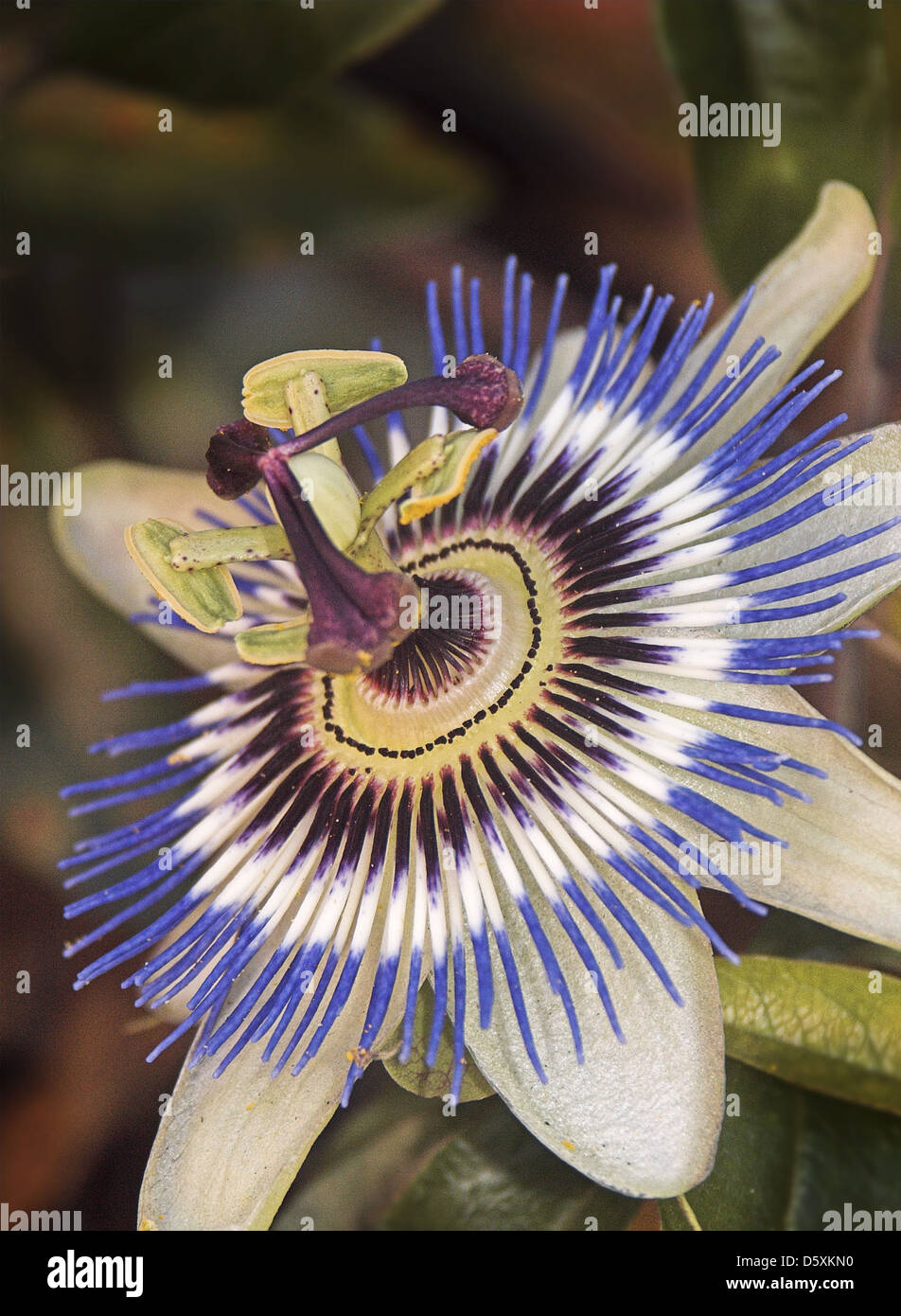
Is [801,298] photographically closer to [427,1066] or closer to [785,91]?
[785,91]

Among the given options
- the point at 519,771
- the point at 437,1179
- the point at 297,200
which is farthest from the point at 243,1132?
the point at 297,200

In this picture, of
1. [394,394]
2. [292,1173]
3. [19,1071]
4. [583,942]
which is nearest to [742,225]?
[394,394]

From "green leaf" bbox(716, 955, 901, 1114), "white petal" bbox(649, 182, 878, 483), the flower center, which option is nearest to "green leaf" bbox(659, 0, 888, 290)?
"white petal" bbox(649, 182, 878, 483)

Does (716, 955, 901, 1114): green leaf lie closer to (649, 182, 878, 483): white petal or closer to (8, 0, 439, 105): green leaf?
(649, 182, 878, 483): white petal

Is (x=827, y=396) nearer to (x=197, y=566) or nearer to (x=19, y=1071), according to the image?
(x=197, y=566)

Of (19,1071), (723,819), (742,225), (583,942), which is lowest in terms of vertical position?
(19,1071)

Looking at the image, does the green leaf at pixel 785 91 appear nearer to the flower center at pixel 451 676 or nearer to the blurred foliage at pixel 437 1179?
the flower center at pixel 451 676

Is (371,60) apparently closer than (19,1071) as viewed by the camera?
No
